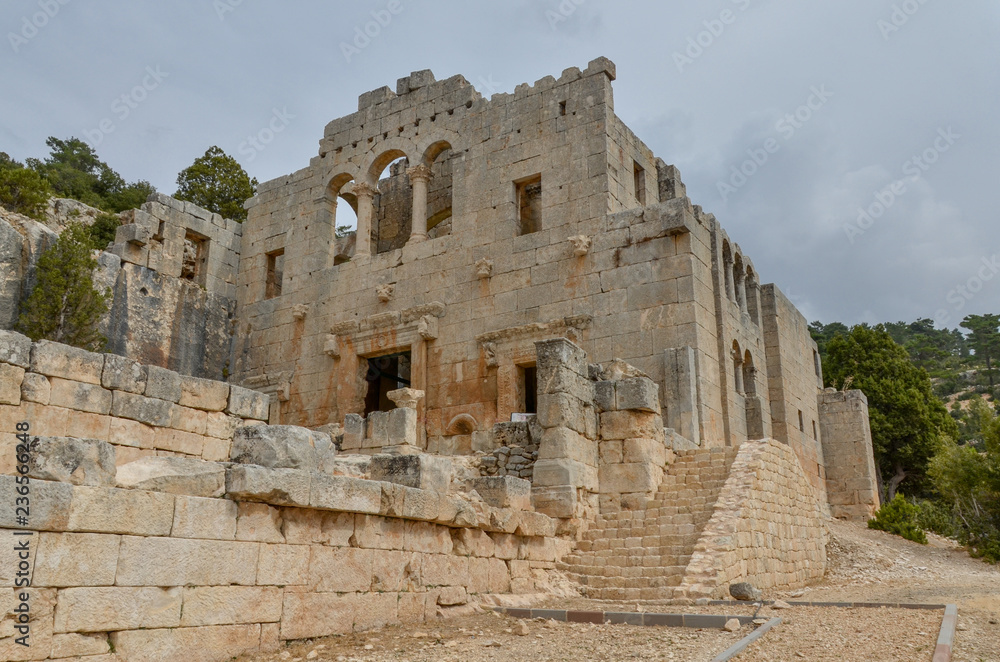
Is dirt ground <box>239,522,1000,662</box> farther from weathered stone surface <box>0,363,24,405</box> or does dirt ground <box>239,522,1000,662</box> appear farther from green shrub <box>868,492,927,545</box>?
green shrub <box>868,492,927,545</box>

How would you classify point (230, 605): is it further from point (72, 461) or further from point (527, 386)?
point (527, 386)

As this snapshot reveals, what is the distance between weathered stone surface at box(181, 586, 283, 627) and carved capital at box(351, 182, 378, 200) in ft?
46.1

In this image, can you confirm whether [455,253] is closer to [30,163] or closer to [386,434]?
[386,434]

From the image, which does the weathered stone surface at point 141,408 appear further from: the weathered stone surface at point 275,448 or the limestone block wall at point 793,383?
the limestone block wall at point 793,383

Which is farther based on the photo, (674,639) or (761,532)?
(761,532)

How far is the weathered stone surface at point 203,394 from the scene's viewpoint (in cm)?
1009

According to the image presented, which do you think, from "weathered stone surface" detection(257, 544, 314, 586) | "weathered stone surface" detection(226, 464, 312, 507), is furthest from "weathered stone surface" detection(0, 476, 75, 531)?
Answer: "weathered stone surface" detection(257, 544, 314, 586)

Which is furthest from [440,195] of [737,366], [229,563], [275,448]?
[229,563]

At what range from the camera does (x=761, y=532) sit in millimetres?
10516

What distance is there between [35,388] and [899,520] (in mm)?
17194

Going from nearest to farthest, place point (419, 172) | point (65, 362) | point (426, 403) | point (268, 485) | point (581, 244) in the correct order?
point (268, 485) → point (65, 362) → point (581, 244) → point (426, 403) → point (419, 172)

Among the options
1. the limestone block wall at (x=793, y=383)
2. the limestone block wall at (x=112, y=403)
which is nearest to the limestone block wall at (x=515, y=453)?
the limestone block wall at (x=112, y=403)

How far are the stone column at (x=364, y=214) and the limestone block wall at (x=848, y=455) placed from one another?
1278 cm

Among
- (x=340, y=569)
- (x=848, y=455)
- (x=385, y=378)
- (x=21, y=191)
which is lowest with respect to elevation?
(x=340, y=569)
